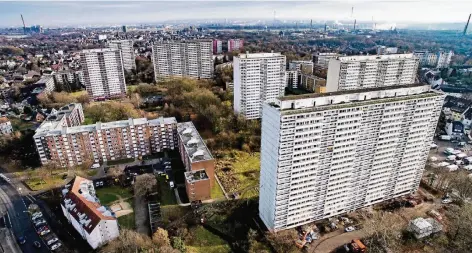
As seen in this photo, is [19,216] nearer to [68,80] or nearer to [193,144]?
[193,144]

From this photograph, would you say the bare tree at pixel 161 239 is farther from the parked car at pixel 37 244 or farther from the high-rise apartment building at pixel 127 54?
the high-rise apartment building at pixel 127 54

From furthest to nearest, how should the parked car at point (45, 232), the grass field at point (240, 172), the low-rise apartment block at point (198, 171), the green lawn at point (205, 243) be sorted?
the grass field at point (240, 172) < the low-rise apartment block at point (198, 171) < the parked car at point (45, 232) < the green lawn at point (205, 243)

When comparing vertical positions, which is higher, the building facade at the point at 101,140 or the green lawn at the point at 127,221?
the building facade at the point at 101,140

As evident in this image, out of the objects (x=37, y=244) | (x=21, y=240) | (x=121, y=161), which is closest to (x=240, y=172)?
(x=121, y=161)

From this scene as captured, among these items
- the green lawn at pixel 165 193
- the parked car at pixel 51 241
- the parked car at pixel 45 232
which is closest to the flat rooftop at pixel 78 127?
the green lawn at pixel 165 193

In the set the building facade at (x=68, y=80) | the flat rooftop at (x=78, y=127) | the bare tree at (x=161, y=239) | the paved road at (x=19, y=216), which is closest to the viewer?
the bare tree at (x=161, y=239)
